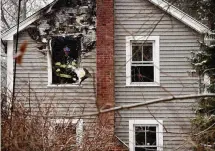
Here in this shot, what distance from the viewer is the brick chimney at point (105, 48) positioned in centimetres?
1357

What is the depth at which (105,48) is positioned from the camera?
13750mm

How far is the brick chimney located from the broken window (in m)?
0.75

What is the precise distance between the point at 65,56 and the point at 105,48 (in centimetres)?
137

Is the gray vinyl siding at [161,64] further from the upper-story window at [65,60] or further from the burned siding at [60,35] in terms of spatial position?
the upper-story window at [65,60]

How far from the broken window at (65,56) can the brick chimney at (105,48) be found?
75cm

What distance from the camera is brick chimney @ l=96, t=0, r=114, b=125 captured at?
1357 centimetres

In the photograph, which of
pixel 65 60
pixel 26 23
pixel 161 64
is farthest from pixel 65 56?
pixel 161 64

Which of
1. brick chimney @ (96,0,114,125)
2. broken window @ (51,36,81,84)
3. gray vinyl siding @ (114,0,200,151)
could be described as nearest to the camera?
brick chimney @ (96,0,114,125)

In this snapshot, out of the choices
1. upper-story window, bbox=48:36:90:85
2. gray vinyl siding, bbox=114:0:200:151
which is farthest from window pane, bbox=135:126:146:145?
upper-story window, bbox=48:36:90:85

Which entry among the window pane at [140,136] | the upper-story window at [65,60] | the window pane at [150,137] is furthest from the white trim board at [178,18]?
the window pane at [140,136]

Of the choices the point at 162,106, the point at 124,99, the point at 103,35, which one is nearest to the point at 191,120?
the point at 162,106

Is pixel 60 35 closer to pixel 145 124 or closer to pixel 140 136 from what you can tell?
pixel 145 124

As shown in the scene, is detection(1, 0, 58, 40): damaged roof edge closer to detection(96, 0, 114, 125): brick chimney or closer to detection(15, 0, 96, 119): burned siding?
detection(15, 0, 96, 119): burned siding

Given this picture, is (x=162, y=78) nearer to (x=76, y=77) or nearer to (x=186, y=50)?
(x=186, y=50)
